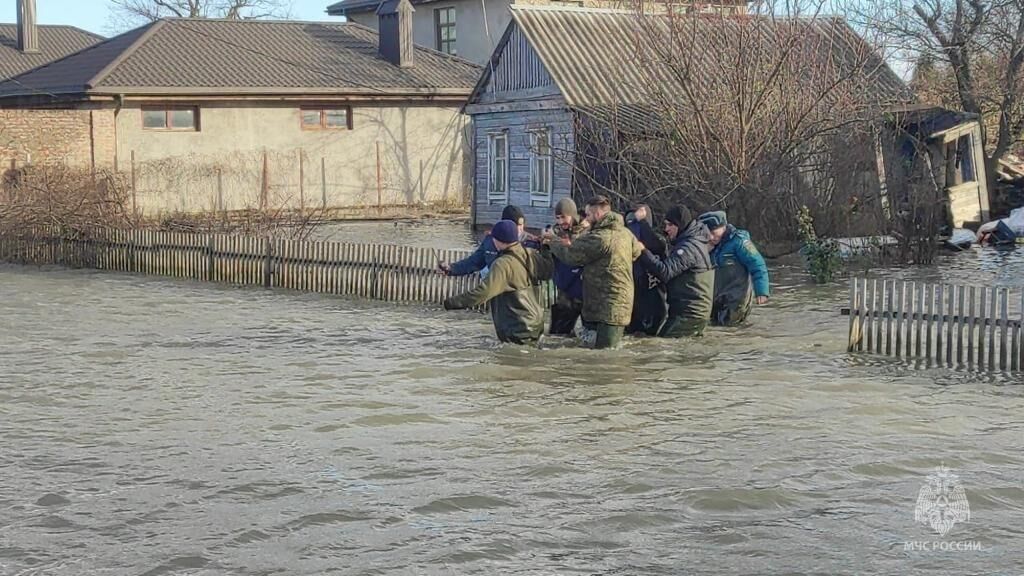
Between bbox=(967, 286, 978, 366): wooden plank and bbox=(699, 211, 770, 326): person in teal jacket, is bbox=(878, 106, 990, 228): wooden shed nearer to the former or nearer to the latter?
bbox=(699, 211, 770, 326): person in teal jacket

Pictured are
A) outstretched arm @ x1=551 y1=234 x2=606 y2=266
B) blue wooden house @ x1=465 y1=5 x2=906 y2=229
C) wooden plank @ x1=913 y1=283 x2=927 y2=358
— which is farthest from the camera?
blue wooden house @ x1=465 y1=5 x2=906 y2=229

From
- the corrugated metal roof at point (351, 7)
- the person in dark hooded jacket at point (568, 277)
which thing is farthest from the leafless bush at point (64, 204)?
the corrugated metal roof at point (351, 7)

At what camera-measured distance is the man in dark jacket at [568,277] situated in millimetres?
13898

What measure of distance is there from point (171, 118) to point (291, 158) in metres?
3.32

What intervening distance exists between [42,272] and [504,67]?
11.4m

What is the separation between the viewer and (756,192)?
67.2ft

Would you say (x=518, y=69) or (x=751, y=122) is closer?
(x=751, y=122)

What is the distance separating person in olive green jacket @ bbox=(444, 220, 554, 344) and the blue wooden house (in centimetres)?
886

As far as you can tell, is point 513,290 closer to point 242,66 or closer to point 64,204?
point 64,204

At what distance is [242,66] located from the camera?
35.3 m

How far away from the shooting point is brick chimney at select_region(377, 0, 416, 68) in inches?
1502

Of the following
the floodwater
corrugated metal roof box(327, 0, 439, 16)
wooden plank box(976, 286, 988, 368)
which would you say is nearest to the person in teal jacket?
the floodwater

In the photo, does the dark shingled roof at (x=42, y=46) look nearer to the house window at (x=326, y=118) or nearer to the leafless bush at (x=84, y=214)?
the house window at (x=326, y=118)

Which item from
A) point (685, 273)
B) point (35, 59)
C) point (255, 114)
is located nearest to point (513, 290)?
point (685, 273)
